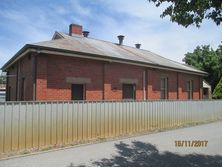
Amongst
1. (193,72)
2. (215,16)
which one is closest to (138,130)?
(215,16)

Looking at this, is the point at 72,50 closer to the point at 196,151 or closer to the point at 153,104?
the point at 153,104

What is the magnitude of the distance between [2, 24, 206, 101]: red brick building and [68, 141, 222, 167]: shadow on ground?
5.25 meters

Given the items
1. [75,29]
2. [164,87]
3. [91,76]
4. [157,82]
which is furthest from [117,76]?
[75,29]

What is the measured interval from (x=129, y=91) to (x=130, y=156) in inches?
355

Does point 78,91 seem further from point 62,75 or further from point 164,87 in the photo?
point 164,87

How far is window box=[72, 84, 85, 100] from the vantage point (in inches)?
583

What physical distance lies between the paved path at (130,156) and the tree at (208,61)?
30.5 metres

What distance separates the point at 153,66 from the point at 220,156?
10.5 m

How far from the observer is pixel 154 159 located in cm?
880

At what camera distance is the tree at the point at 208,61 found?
40.4 meters

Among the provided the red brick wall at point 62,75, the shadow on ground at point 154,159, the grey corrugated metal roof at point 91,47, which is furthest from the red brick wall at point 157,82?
the shadow on ground at point 154,159
